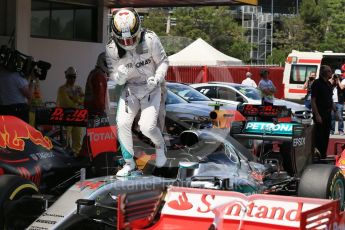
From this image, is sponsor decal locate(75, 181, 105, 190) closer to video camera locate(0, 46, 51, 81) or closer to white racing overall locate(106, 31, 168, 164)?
white racing overall locate(106, 31, 168, 164)

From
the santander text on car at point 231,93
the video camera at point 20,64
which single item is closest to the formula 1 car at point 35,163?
the video camera at point 20,64

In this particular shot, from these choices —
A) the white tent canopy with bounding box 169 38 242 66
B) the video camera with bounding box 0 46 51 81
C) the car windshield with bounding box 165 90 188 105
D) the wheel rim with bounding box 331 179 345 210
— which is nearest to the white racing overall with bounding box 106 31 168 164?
the wheel rim with bounding box 331 179 345 210

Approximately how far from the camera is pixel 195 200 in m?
4.46

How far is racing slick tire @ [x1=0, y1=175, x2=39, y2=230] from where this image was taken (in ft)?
16.4

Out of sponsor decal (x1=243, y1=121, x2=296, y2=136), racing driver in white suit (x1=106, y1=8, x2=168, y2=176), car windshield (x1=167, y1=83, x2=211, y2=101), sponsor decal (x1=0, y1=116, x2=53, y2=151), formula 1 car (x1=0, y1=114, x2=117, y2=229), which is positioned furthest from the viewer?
car windshield (x1=167, y1=83, x2=211, y2=101)

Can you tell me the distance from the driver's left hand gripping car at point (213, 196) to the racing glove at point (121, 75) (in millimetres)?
876

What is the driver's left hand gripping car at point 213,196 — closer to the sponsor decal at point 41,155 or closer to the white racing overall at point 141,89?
the white racing overall at point 141,89

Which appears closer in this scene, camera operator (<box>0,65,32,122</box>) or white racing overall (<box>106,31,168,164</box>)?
white racing overall (<box>106,31,168,164</box>)

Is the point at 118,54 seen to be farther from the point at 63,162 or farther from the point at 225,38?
the point at 225,38

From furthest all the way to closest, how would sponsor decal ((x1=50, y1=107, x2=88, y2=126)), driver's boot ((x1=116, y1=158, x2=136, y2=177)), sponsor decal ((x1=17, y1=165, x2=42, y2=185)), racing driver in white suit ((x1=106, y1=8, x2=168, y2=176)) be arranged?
1. sponsor decal ((x1=50, y1=107, x2=88, y2=126))
2. racing driver in white suit ((x1=106, y1=8, x2=168, y2=176))
3. driver's boot ((x1=116, y1=158, x2=136, y2=177))
4. sponsor decal ((x1=17, y1=165, x2=42, y2=185))

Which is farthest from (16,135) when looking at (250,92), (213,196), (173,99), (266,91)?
(250,92)

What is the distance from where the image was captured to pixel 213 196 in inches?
175

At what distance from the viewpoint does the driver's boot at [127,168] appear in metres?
5.96

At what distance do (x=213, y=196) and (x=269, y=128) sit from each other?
9.29 ft
